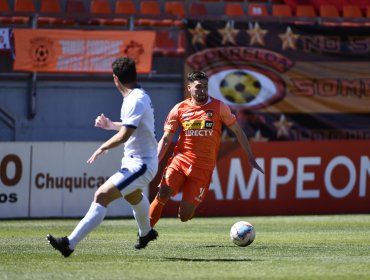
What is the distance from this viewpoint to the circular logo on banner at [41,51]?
2352cm

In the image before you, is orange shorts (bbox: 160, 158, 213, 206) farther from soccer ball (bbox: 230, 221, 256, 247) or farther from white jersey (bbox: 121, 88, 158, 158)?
white jersey (bbox: 121, 88, 158, 158)

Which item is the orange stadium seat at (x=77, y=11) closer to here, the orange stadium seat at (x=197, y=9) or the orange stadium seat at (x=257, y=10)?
the orange stadium seat at (x=197, y=9)

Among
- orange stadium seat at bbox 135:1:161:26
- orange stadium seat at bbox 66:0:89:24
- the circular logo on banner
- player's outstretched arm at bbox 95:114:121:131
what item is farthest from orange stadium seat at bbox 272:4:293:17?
player's outstretched arm at bbox 95:114:121:131

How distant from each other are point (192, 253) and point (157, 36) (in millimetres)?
13485

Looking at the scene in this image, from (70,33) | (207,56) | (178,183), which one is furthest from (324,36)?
(178,183)

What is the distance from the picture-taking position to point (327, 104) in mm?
24891

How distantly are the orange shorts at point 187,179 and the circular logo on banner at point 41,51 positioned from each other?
10.9 meters

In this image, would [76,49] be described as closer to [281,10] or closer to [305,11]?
[281,10]

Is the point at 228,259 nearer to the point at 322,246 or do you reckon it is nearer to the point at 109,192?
the point at 109,192

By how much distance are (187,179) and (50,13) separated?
38.5ft

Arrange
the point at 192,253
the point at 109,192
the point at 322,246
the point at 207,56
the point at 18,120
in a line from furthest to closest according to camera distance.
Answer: the point at 207,56, the point at 18,120, the point at 322,246, the point at 192,253, the point at 109,192

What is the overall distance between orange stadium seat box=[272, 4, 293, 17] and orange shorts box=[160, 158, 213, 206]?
1325 centimetres

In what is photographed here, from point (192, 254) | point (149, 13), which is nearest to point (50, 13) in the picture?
point (149, 13)

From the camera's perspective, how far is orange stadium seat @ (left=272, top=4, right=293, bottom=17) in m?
25.8
